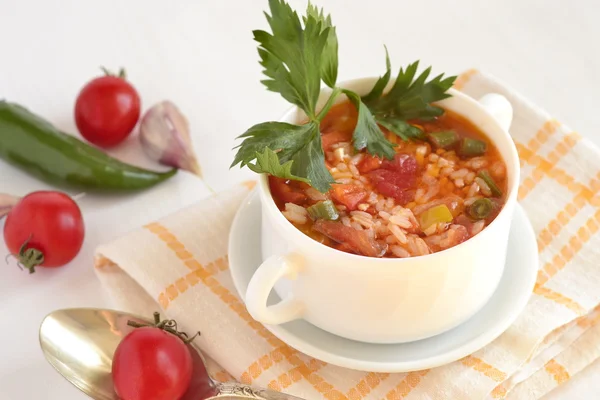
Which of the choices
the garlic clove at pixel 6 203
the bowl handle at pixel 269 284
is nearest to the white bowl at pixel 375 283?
the bowl handle at pixel 269 284

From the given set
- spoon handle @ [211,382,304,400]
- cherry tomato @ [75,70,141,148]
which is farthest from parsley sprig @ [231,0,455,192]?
cherry tomato @ [75,70,141,148]

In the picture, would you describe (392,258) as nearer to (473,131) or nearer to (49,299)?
(473,131)

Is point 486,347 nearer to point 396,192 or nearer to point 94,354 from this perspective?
point 396,192

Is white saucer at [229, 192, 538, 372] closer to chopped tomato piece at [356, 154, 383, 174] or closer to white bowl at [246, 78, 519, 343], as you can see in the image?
white bowl at [246, 78, 519, 343]

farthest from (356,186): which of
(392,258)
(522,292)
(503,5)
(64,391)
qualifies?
(503,5)

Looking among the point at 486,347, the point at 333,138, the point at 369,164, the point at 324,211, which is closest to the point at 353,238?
the point at 324,211
